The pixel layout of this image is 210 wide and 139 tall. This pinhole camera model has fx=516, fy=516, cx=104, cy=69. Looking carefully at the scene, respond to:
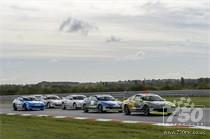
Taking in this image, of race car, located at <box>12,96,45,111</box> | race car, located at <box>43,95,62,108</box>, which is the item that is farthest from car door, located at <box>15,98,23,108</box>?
race car, located at <box>43,95,62,108</box>

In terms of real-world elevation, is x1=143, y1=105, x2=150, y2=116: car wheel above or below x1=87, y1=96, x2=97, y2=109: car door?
below

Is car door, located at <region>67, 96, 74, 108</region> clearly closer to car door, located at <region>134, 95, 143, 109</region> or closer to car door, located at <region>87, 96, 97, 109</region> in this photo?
car door, located at <region>87, 96, 97, 109</region>

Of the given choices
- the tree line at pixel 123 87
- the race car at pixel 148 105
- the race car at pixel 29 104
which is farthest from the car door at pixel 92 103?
the tree line at pixel 123 87

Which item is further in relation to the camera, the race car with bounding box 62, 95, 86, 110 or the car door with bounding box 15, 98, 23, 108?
the car door with bounding box 15, 98, 23, 108

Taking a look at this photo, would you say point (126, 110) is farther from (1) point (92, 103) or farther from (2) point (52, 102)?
(2) point (52, 102)

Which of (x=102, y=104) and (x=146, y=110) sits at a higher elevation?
(x=102, y=104)

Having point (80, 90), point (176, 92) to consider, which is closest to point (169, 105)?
point (176, 92)

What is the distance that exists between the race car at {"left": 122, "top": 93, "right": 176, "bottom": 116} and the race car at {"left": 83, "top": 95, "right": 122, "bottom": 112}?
2456 mm

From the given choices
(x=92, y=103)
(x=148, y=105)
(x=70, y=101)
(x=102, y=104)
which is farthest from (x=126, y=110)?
(x=70, y=101)

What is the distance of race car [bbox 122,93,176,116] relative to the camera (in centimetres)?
2638

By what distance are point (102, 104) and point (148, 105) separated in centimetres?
541

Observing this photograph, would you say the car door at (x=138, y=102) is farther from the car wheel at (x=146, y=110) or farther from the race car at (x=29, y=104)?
the race car at (x=29, y=104)

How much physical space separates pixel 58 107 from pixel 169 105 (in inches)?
685

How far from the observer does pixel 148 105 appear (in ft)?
88.4
